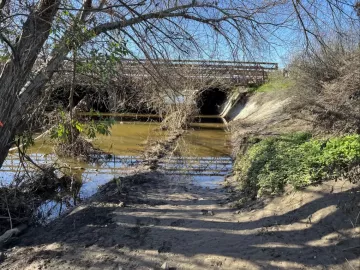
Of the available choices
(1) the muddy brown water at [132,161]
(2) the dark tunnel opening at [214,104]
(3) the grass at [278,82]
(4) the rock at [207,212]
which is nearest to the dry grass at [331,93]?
(1) the muddy brown water at [132,161]

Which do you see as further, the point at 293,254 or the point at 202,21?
the point at 202,21

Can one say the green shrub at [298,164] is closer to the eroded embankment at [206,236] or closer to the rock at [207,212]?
the eroded embankment at [206,236]

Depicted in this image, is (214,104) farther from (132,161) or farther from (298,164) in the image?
(298,164)

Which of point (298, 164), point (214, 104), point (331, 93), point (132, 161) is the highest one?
point (214, 104)

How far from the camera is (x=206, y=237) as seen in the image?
232 inches

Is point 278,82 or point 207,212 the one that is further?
point 278,82

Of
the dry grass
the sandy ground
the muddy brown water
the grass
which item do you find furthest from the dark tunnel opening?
the sandy ground

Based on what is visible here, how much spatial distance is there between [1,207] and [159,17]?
481 centimetres

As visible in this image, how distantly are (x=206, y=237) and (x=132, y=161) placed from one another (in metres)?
8.41

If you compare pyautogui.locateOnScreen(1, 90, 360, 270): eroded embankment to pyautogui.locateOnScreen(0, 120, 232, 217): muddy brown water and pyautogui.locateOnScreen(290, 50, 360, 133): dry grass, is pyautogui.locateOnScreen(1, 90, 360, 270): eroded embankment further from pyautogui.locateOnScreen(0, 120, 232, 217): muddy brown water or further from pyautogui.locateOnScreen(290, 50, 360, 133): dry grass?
pyautogui.locateOnScreen(290, 50, 360, 133): dry grass

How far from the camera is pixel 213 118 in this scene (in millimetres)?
31562

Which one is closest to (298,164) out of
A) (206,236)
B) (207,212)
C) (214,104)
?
(207,212)

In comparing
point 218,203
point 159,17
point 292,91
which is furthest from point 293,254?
point 292,91

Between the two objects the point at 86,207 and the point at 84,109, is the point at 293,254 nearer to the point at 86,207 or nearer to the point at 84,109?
the point at 86,207
